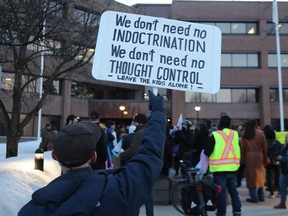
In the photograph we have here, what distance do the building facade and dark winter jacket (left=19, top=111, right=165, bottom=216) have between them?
1404 inches

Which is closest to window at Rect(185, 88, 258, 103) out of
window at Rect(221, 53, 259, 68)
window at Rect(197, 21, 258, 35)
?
window at Rect(221, 53, 259, 68)

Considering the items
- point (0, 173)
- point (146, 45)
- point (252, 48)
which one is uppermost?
point (252, 48)

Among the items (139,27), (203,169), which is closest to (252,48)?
(203,169)

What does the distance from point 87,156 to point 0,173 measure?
580cm

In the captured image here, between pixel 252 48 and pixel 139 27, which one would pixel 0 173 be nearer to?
pixel 139 27

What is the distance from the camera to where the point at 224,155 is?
6.75 meters

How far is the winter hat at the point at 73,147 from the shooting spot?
1.94 m

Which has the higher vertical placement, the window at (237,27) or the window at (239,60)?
the window at (237,27)

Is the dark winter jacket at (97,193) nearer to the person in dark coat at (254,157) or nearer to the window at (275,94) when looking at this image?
the person in dark coat at (254,157)

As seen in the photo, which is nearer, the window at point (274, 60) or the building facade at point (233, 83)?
the building facade at point (233, 83)

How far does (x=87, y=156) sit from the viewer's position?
197 cm

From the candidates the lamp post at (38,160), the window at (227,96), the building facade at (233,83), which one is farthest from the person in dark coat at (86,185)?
the window at (227,96)

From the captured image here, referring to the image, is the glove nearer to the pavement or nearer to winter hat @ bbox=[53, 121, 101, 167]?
winter hat @ bbox=[53, 121, 101, 167]

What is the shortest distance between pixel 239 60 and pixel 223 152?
111ft
